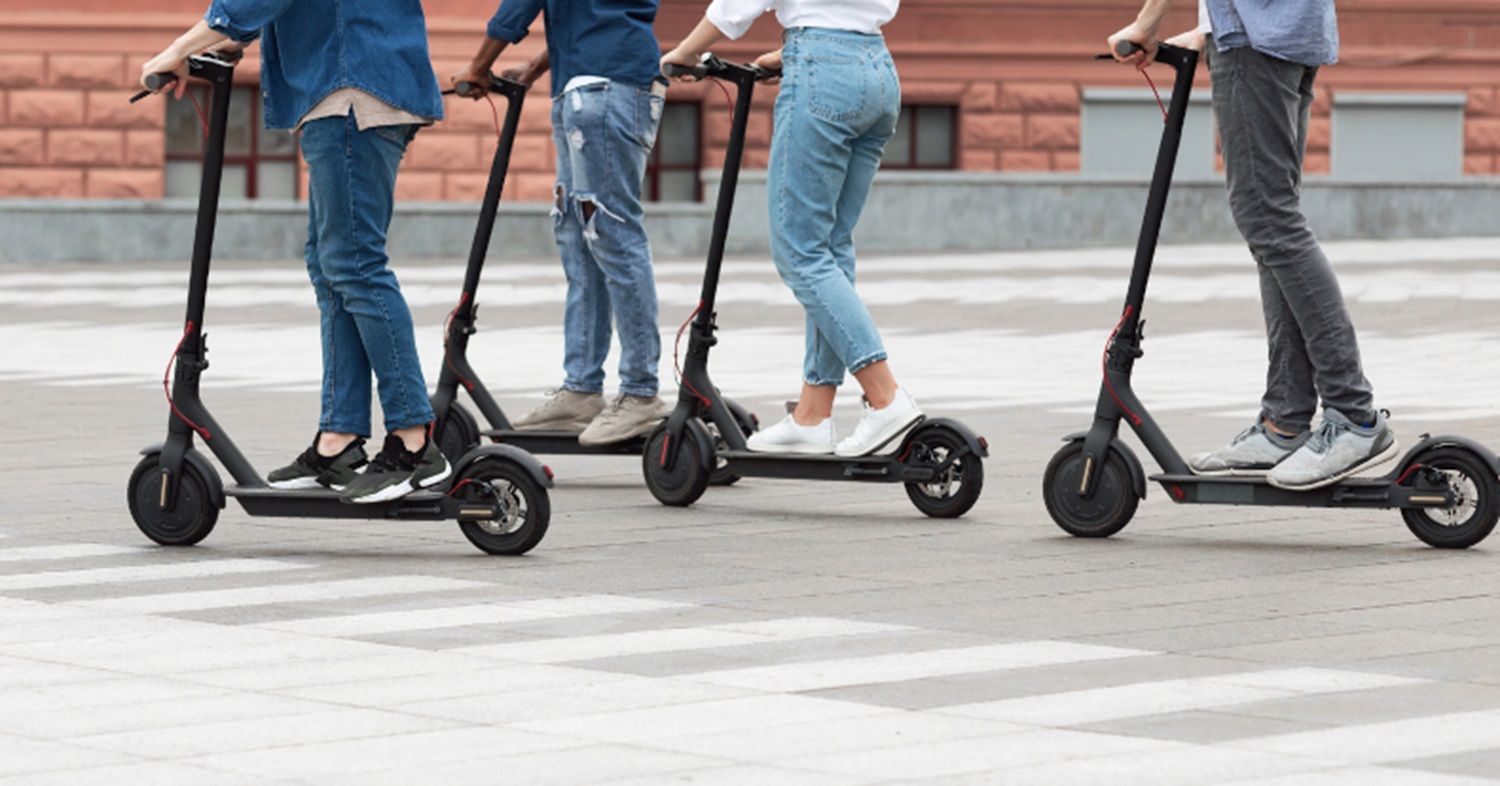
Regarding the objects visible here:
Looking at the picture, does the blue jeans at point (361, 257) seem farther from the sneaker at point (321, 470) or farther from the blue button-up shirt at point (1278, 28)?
the blue button-up shirt at point (1278, 28)

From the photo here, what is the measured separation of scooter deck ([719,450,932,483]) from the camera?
27.5 ft

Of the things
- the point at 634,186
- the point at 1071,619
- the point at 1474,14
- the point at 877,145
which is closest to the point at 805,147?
the point at 877,145

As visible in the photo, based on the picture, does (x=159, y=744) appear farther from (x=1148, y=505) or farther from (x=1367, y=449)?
(x=1148, y=505)

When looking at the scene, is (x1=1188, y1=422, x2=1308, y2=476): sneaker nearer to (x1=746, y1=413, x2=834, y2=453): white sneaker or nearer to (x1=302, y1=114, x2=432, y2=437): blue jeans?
(x1=746, y1=413, x2=834, y2=453): white sneaker

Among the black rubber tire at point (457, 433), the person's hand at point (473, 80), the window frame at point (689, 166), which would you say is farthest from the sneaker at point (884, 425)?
the window frame at point (689, 166)

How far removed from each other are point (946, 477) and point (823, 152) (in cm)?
96

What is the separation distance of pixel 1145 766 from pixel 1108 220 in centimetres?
2279

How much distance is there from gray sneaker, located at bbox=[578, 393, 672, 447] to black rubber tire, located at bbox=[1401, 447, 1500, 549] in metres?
2.60

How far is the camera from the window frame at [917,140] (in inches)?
1208

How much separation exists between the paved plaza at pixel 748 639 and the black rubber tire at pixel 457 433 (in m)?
0.32

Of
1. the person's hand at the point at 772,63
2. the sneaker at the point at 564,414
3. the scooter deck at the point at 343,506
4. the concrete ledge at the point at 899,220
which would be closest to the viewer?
the scooter deck at the point at 343,506

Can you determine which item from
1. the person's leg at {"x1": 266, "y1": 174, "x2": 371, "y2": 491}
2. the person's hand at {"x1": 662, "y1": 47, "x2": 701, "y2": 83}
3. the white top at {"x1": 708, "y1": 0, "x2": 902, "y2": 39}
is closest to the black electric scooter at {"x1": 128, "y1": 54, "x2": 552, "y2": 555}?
the person's leg at {"x1": 266, "y1": 174, "x2": 371, "y2": 491}

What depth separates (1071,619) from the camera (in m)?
6.39

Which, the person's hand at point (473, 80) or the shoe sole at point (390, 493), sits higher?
the person's hand at point (473, 80)
